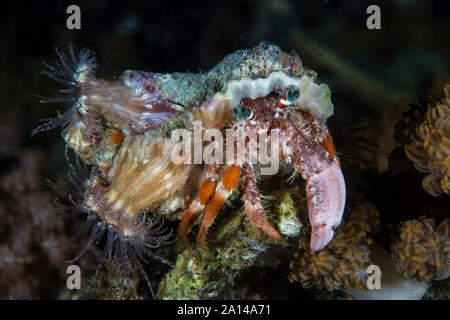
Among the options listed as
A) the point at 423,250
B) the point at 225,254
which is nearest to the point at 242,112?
the point at 225,254

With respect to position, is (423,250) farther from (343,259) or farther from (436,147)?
(436,147)

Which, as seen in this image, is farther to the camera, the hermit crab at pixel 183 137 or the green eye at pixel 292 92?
the hermit crab at pixel 183 137

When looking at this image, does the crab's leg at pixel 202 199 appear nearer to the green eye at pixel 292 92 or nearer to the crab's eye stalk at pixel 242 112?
the crab's eye stalk at pixel 242 112

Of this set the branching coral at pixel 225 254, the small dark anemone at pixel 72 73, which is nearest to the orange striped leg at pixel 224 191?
the branching coral at pixel 225 254

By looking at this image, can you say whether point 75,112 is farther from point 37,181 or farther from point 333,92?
point 333,92
